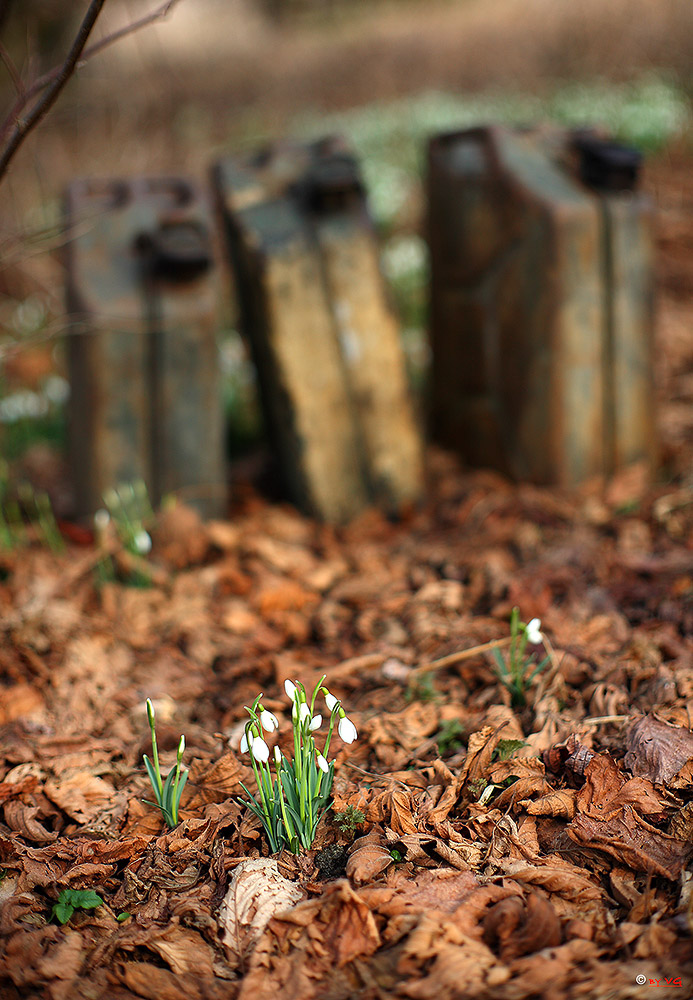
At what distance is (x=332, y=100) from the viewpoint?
10164mm

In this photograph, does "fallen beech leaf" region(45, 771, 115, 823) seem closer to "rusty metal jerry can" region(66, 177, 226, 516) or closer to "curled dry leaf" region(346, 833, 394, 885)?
"curled dry leaf" region(346, 833, 394, 885)

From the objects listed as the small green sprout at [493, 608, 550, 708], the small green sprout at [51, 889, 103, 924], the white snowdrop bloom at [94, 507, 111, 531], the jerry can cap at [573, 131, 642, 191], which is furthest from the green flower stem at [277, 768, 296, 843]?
the jerry can cap at [573, 131, 642, 191]

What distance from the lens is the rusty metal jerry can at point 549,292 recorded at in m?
2.72


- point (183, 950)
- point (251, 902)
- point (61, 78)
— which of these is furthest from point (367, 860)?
point (61, 78)

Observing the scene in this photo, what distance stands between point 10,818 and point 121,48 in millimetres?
11001

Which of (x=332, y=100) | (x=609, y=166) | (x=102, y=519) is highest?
(x=332, y=100)

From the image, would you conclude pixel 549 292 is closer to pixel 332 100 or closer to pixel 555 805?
pixel 555 805

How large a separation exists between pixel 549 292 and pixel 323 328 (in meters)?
0.78

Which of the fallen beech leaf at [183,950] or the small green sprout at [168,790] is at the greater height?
the small green sprout at [168,790]

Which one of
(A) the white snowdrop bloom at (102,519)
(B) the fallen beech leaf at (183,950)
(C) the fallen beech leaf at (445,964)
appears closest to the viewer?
(C) the fallen beech leaf at (445,964)

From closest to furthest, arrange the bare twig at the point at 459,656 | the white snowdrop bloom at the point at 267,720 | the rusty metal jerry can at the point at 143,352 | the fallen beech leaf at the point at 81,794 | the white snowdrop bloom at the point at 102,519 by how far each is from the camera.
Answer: the white snowdrop bloom at the point at 267,720
the fallen beech leaf at the point at 81,794
the bare twig at the point at 459,656
the white snowdrop bloom at the point at 102,519
the rusty metal jerry can at the point at 143,352

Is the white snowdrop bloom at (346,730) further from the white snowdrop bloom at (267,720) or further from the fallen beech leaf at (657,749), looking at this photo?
the fallen beech leaf at (657,749)

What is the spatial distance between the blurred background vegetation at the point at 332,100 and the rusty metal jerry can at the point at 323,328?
77 cm

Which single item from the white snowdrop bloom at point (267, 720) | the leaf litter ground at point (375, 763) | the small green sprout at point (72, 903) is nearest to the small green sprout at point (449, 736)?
the leaf litter ground at point (375, 763)
